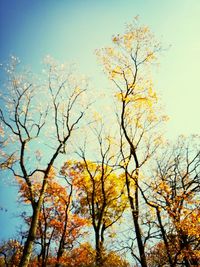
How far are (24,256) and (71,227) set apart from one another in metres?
14.6

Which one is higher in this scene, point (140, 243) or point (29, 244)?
point (29, 244)

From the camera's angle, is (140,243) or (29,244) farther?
(140,243)

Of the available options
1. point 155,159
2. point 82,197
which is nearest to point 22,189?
point 82,197

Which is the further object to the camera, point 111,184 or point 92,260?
point 111,184

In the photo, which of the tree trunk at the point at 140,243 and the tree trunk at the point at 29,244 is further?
the tree trunk at the point at 140,243

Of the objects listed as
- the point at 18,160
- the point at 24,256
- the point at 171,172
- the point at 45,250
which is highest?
the point at 171,172

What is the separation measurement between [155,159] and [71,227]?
1124 centimetres

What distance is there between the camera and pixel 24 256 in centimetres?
1172

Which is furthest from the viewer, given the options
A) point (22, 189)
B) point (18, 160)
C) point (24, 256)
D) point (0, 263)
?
point (0, 263)

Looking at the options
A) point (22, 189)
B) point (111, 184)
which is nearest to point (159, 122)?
point (111, 184)

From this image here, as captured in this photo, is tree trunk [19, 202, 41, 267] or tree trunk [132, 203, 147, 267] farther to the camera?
tree trunk [132, 203, 147, 267]

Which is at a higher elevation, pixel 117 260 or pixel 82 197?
pixel 82 197

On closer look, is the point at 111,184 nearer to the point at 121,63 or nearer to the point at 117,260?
the point at 117,260

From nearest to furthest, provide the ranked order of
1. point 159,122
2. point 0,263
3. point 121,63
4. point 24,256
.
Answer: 1. point 24,256
2. point 121,63
3. point 159,122
4. point 0,263
